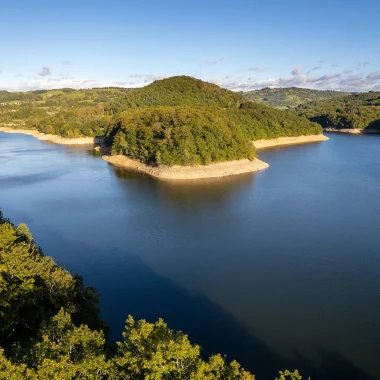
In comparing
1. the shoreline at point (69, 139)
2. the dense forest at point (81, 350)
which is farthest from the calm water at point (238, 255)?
the shoreline at point (69, 139)

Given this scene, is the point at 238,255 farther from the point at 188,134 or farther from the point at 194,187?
the point at 188,134

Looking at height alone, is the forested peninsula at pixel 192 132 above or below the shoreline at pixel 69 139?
above

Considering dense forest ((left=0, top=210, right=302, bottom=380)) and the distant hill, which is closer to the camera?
dense forest ((left=0, top=210, right=302, bottom=380))

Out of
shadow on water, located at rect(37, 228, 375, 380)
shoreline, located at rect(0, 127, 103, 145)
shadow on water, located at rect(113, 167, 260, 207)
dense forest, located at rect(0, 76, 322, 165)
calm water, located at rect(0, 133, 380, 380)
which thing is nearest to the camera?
shadow on water, located at rect(37, 228, 375, 380)

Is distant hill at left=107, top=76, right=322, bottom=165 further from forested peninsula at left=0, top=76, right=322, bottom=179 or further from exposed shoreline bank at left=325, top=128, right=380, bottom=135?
exposed shoreline bank at left=325, top=128, right=380, bottom=135

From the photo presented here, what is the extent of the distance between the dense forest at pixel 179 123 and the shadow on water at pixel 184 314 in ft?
115

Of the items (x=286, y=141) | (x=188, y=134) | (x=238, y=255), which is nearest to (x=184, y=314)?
(x=238, y=255)

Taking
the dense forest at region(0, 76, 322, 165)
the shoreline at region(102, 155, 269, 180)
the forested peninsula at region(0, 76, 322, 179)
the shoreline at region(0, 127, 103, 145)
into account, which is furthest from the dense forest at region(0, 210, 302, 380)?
the shoreline at region(0, 127, 103, 145)

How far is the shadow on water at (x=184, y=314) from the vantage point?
725 inches

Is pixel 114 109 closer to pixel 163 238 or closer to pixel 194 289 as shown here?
pixel 163 238

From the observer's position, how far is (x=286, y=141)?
107 m

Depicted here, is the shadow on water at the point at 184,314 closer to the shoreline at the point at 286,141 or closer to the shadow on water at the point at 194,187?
the shadow on water at the point at 194,187

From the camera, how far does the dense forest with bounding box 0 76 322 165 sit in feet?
210

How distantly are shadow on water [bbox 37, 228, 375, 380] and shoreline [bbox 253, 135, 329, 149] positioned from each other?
251 feet
